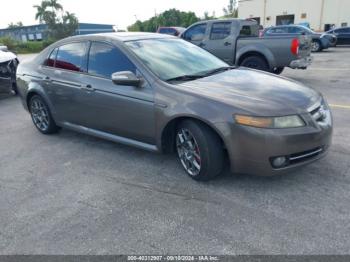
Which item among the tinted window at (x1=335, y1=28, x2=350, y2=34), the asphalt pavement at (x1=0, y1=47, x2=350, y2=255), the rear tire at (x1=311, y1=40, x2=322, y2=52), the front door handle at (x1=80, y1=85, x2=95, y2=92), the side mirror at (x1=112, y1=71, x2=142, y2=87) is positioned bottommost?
the rear tire at (x1=311, y1=40, x2=322, y2=52)

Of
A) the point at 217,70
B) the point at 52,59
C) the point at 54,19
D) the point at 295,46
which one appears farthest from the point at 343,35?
the point at 54,19

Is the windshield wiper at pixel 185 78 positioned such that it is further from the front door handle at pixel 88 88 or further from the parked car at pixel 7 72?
the parked car at pixel 7 72

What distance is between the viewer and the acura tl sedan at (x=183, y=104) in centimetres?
323

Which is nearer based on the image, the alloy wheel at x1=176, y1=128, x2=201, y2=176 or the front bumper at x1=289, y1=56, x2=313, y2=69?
the alloy wheel at x1=176, y1=128, x2=201, y2=176

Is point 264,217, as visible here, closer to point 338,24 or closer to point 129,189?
point 129,189

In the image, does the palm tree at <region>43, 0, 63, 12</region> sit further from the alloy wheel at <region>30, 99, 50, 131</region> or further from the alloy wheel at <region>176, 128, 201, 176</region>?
the alloy wheel at <region>176, 128, 201, 176</region>

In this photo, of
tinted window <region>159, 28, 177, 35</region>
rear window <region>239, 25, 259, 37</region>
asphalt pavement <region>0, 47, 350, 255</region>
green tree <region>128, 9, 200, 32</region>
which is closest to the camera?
asphalt pavement <region>0, 47, 350, 255</region>

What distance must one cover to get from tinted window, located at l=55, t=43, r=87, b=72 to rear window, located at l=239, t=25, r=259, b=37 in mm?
5993

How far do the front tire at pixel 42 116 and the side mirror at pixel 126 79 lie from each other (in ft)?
6.75

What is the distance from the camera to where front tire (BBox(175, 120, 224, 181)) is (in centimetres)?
345

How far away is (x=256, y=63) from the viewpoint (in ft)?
30.2

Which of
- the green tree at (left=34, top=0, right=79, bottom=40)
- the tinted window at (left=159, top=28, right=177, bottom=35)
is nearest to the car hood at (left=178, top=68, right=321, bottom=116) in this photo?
the tinted window at (left=159, top=28, right=177, bottom=35)

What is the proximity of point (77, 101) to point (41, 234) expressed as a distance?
7.12 ft

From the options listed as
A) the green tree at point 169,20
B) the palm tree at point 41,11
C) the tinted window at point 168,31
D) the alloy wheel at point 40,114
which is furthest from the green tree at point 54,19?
the alloy wheel at point 40,114
